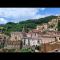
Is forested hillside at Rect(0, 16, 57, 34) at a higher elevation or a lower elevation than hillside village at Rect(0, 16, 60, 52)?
higher

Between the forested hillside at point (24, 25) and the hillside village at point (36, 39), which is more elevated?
the forested hillside at point (24, 25)

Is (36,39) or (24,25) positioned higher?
(24,25)
